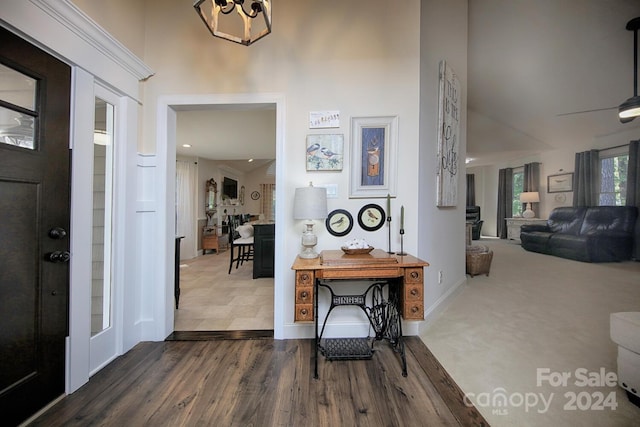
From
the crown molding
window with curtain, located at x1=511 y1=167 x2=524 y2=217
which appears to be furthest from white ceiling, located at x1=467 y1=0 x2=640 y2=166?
the crown molding

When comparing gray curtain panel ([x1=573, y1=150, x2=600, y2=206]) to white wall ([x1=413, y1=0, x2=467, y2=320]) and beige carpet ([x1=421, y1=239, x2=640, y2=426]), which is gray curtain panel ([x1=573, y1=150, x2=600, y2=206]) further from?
white wall ([x1=413, y1=0, x2=467, y2=320])

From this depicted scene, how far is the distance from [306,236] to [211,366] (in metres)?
1.16

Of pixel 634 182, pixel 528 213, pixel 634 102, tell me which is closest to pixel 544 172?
pixel 528 213

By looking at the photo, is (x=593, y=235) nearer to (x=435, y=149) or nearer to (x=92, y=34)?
(x=435, y=149)

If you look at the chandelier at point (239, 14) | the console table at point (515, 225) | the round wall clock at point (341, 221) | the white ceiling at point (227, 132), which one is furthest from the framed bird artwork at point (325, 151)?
the console table at point (515, 225)

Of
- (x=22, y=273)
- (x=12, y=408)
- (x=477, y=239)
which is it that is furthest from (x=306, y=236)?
(x=477, y=239)

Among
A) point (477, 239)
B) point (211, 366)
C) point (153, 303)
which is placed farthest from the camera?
point (477, 239)

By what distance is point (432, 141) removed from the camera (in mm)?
2432

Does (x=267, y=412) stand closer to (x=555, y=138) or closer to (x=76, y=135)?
(x=76, y=135)

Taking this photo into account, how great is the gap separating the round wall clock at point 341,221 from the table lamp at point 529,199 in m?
7.70

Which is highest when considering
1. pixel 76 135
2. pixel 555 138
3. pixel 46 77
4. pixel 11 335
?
pixel 555 138

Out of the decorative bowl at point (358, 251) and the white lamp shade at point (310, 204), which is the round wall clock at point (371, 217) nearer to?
the decorative bowl at point (358, 251)

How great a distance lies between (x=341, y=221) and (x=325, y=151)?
620mm

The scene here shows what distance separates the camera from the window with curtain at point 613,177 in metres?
5.10
